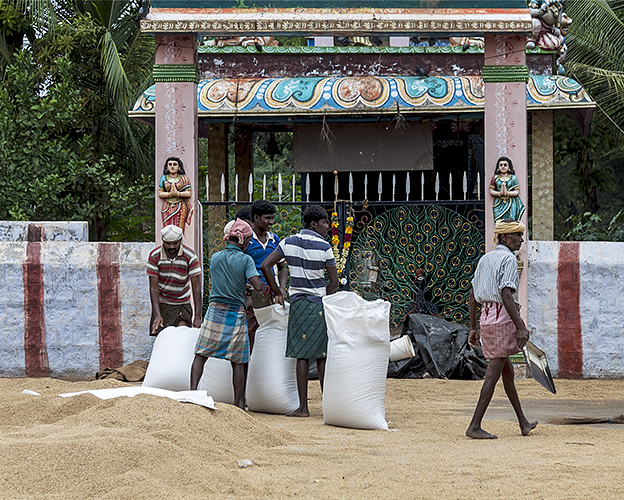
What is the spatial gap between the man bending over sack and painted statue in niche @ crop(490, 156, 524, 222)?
11.5 feet

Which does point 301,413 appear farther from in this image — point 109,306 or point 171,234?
point 109,306

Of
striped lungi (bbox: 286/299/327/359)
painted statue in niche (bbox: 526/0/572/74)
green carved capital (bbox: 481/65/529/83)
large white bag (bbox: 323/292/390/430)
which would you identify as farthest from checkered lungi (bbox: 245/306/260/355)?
painted statue in niche (bbox: 526/0/572/74)

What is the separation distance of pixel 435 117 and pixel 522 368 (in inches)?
168

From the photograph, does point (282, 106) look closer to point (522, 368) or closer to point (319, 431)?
point (522, 368)

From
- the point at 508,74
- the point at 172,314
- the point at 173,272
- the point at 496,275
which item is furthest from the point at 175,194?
the point at 496,275

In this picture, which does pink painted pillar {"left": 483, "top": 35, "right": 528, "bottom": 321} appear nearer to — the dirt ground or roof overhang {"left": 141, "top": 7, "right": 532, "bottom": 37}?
roof overhang {"left": 141, "top": 7, "right": 532, "bottom": 37}

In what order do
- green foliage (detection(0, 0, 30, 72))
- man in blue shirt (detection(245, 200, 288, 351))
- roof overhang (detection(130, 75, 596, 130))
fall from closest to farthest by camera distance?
man in blue shirt (detection(245, 200, 288, 351)) → roof overhang (detection(130, 75, 596, 130)) → green foliage (detection(0, 0, 30, 72))

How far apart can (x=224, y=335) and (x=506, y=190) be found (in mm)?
4002

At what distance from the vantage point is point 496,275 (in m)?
5.75

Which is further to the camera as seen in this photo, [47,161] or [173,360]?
[47,161]

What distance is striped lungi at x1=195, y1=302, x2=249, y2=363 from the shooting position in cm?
657

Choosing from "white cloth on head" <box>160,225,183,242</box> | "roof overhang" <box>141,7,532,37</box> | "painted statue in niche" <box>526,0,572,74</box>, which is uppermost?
"painted statue in niche" <box>526,0,572,74</box>

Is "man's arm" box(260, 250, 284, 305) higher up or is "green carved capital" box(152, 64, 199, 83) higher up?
"green carved capital" box(152, 64, 199, 83)

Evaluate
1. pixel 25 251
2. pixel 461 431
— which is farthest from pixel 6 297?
pixel 461 431
